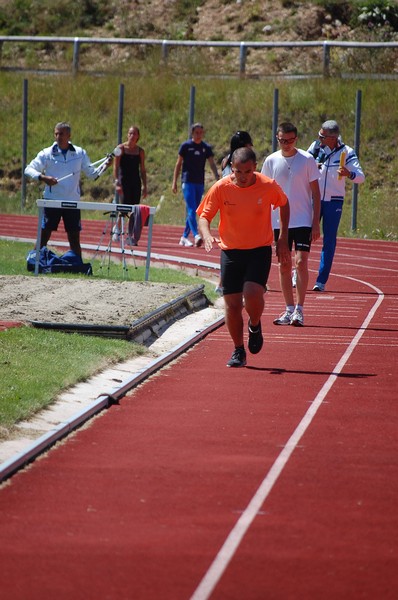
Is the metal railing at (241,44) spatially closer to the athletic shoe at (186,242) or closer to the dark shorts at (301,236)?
the athletic shoe at (186,242)

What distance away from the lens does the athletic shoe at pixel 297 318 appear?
45.9 feet

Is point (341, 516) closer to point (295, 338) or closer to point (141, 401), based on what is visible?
point (141, 401)

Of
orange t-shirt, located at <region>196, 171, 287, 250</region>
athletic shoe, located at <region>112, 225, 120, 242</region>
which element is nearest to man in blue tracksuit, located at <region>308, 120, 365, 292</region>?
athletic shoe, located at <region>112, 225, 120, 242</region>

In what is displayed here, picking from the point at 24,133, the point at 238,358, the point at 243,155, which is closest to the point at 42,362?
the point at 238,358

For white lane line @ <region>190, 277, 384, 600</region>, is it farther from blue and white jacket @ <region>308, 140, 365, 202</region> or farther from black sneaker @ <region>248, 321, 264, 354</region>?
blue and white jacket @ <region>308, 140, 365, 202</region>

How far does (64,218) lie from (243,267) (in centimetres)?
732

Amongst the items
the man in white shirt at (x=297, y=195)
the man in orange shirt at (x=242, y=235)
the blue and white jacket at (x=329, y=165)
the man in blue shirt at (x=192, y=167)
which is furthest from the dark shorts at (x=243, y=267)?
the man in blue shirt at (x=192, y=167)

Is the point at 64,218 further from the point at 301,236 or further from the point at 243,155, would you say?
the point at 243,155

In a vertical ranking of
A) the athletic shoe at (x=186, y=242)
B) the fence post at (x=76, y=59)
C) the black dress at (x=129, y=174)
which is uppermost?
the fence post at (x=76, y=59)

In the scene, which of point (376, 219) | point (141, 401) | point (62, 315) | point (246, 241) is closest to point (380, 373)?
point (246, 241)

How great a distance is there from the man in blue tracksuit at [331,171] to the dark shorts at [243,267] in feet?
16.2

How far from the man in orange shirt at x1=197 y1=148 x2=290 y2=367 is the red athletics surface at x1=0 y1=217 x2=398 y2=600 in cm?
53

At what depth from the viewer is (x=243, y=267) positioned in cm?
1137

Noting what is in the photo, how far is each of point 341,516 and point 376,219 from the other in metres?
24.3
